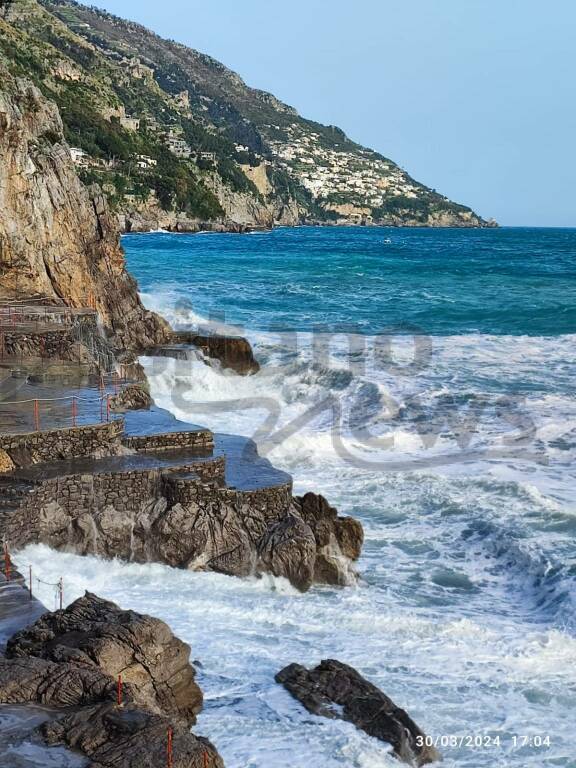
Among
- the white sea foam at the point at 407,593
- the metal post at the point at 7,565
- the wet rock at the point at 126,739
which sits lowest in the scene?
the white sea foam at the point at 407,593

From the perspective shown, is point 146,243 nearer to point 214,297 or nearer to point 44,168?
point 214,297

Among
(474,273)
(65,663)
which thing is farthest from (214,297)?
(65,663)

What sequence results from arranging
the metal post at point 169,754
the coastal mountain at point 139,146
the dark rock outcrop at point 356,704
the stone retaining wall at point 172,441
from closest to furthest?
1. the metal post at point 169,754
2. the dark rock outcrop at point 356,704
3. the stone retaining wall at point 172,441
4. the coastal mountain at point 139,146

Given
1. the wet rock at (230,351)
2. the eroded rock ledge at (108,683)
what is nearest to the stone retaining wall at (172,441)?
the eroded rock ledge at (108,683)

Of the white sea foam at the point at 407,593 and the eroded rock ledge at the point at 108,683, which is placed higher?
the eroded rock ledge at the point at 108,683

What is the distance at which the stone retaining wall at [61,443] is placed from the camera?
13.6 meters

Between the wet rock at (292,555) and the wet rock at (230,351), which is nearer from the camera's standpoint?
the wet rock at (292,555)

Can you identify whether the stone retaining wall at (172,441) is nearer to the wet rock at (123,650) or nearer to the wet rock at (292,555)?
the wet rock at (292,555)

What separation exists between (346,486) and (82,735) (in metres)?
10.5

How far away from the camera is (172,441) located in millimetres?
15133

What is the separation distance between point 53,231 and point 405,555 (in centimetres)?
1740

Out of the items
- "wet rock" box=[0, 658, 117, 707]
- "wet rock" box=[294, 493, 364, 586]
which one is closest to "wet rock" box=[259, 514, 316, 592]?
"wet rock" box=[294, 493, 364, 586]

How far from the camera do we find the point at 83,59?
456 ft

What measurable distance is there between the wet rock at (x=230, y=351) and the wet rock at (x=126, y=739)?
20641mm
